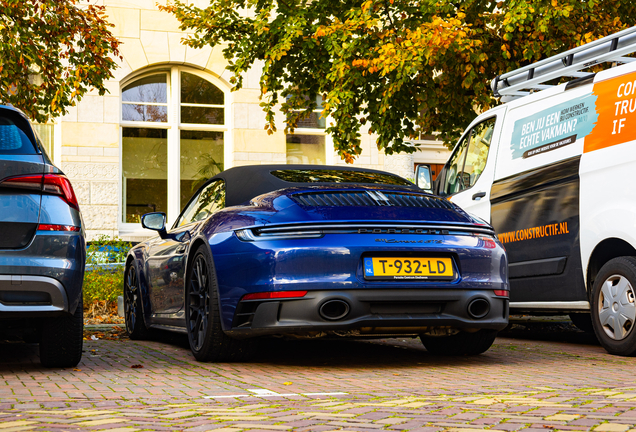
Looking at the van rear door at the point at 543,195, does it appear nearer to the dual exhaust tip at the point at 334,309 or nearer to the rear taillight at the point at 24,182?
the dual exhaust tip at the point at 334,309

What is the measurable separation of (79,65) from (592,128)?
6182 millimetres

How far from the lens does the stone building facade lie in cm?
1573

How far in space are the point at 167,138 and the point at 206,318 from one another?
38.6ft

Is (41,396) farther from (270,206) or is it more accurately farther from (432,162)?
(432,162)

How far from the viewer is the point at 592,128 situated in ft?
19.9

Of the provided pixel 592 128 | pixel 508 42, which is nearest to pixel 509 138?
pixel 592 128

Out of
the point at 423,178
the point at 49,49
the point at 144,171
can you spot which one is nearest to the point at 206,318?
the point at 423,178

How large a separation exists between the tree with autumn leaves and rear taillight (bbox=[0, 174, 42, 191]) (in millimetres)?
4863

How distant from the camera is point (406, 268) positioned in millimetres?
4879

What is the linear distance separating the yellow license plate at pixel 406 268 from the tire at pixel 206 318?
1028 millimetres

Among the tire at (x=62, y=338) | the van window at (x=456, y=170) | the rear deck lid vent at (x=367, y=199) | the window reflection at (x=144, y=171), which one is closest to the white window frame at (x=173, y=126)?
the window reflection at (x=144, y=171)

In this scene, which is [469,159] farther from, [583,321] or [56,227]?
[56,227]

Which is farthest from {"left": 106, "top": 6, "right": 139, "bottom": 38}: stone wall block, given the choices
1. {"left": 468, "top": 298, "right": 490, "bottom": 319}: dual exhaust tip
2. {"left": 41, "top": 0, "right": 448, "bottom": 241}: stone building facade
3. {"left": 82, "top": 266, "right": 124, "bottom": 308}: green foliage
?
{"left": 468, "top": 298, "right": 490, "bottom": 319}: dual exhaust tip

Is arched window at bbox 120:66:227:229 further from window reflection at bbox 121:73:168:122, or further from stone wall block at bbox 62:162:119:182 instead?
stone wall block at bbox 62:162:119:182
